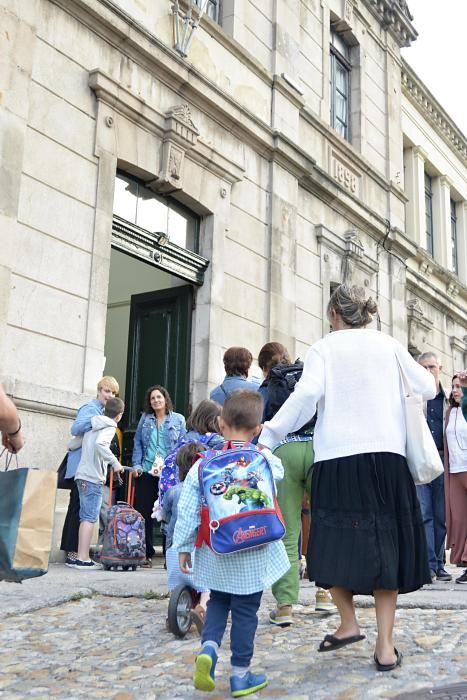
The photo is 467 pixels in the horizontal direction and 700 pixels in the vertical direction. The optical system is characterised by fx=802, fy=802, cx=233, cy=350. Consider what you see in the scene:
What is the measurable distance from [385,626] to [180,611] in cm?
120

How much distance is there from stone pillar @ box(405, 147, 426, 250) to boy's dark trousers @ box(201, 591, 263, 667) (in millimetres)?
16103

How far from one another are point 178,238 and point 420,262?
8885mm

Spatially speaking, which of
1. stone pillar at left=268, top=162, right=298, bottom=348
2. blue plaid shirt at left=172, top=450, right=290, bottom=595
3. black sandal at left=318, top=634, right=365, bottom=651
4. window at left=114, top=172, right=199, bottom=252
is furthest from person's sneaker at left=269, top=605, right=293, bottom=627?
stone pillar at left=268, top=162, right=298, bottom=348

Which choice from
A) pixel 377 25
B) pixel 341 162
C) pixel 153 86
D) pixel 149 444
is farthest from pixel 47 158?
pixel 377 25

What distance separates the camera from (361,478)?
3.39 m

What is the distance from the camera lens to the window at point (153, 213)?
9193 millimetres

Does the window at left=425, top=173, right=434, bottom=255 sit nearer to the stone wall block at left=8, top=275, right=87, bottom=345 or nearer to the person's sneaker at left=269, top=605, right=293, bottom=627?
the stone wall block at left=8, top=275, right=87, bottom=345

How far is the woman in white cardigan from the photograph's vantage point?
10.9ft

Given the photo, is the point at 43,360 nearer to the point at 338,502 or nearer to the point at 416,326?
the point at 338,502

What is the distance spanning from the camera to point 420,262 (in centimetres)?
1752

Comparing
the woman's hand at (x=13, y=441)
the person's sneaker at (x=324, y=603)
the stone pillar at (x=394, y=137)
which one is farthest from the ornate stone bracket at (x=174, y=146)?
the woman's hand at (x=13, y=441)

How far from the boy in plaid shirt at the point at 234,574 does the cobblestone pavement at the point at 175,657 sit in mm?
136

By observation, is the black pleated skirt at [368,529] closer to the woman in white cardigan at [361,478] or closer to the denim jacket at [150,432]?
the woman in white cardigan at [361,478]

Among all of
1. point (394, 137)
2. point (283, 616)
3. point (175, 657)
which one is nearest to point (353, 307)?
point (283, 616)
